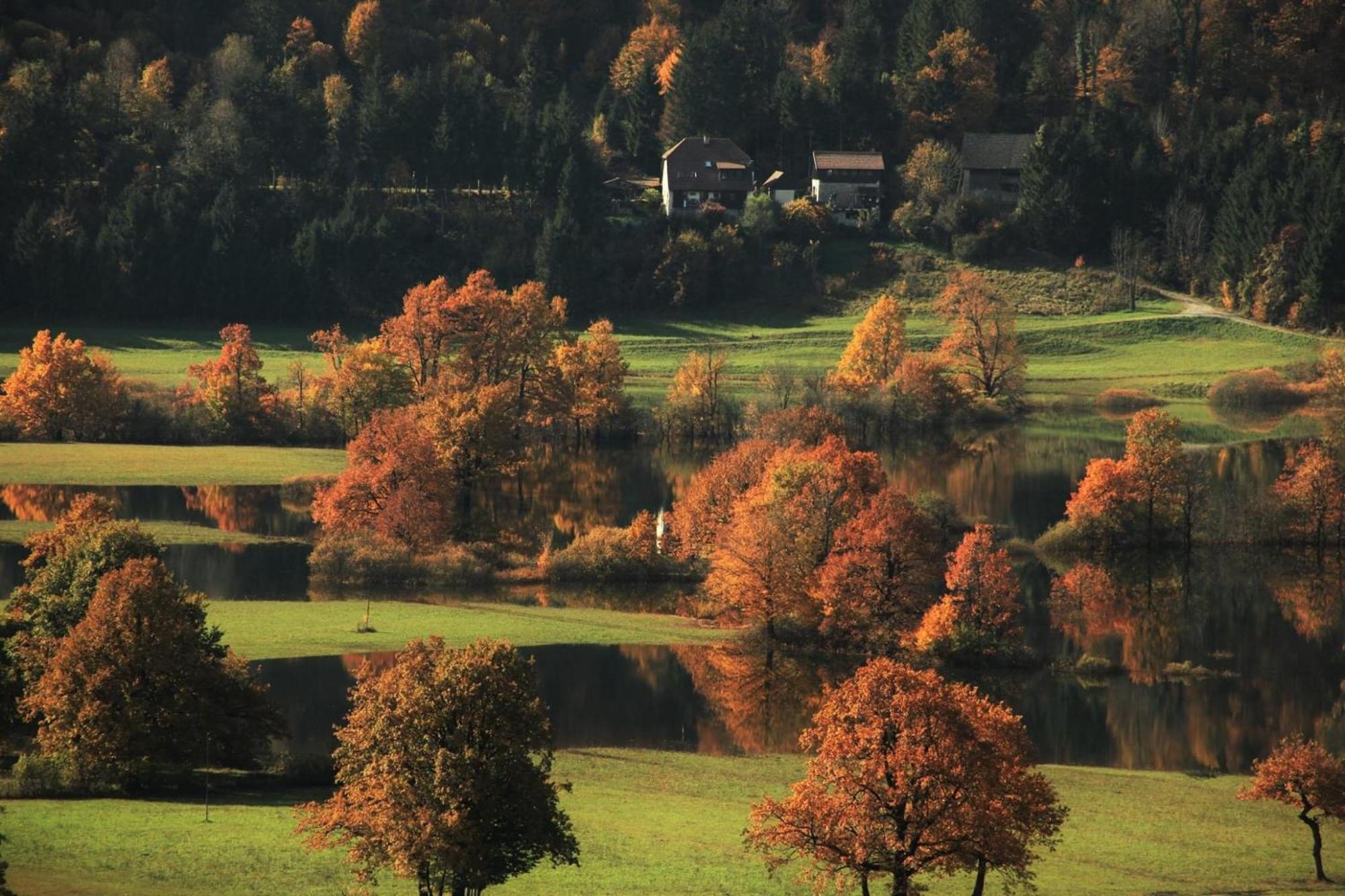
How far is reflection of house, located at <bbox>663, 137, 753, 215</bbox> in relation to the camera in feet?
492

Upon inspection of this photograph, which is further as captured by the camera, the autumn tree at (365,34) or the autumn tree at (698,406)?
the autumn tree at (365,34)

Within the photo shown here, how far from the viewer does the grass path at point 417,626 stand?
2392 inches

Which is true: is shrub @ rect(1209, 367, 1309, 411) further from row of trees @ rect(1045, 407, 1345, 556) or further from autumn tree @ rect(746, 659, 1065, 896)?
autumn tree @ rect(746, 659, 1065, 896)

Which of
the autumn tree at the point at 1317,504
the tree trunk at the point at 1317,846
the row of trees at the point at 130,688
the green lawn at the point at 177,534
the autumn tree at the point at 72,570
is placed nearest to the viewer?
the tree trunk at the point at 1317,846

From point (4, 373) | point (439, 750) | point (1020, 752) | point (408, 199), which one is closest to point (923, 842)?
point (1020, 752)

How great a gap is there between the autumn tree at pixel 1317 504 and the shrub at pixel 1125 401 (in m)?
33.0

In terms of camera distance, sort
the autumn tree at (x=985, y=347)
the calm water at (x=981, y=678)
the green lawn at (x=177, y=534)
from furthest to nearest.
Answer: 1. the autumn tree at (x=985, y=347)
2. the green lawn at (x=177, y=534)
3. the calm water at (x=981, y=678)

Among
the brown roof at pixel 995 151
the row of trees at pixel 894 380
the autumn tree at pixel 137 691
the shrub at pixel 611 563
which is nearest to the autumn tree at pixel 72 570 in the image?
the autumn tree at pixel 137 691

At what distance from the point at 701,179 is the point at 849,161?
39.3 ft

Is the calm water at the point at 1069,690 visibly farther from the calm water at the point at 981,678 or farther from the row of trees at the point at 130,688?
the row of trees at the point at 130,688

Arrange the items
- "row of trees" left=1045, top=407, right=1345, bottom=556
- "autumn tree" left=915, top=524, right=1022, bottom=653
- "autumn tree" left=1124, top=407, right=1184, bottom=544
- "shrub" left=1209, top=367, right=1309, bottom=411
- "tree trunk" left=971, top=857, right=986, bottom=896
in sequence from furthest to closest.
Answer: "shrub" left=1209, top=367, right=1309, bottom=411 < "row of trees" left=1045, top=407, right=1345, bottom=556 < "autumn tree" left=1124, top=407, right=1184, bottom=544 < "autumn tree" left=915, top=524, right=1022, bottom=653 < "tree trunk" left=971, top=857, right=986, bottom=896

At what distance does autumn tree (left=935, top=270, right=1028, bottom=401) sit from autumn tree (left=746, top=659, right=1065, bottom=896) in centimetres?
8274

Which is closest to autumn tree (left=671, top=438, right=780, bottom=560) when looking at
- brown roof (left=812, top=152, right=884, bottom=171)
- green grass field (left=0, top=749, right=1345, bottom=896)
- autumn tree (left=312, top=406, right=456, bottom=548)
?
autumn tree (left=312, top=406, right=456, bottom=548)

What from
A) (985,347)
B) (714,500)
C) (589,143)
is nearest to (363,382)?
(714,500)
